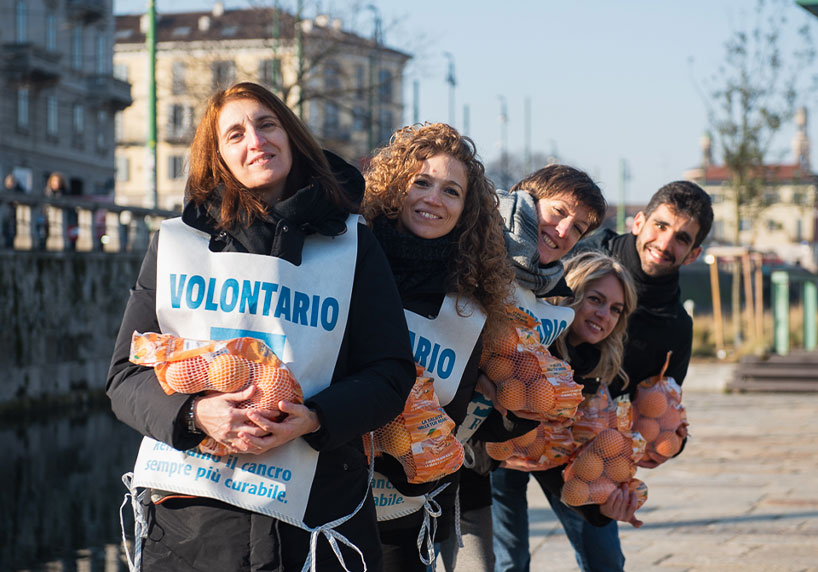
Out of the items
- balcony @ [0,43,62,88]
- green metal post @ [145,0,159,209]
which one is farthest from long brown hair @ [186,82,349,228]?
balcony @ [0,43,62,88]

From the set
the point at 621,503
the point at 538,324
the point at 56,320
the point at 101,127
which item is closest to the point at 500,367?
the point at 538,324

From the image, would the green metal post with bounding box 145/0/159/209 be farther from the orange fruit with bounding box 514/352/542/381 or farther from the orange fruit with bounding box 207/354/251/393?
the orange fruit with bounding box 207/354/251/393

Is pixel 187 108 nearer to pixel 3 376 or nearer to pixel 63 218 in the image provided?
pixel 63 218

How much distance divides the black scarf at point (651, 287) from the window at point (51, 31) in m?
47.2

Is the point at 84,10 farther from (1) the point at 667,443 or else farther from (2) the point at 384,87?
(1) the point at 667,443

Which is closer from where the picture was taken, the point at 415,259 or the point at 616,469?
the point at 415,259

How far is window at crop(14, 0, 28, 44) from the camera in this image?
45.8 metres

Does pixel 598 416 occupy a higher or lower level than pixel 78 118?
lower

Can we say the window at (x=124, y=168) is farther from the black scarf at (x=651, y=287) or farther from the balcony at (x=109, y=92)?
the black scarf at (x=651, y=287)

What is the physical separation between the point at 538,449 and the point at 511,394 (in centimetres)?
62

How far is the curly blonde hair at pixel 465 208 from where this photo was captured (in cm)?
358

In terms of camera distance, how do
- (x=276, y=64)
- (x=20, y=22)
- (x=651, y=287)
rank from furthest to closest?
(x=20, y=22), (x=276, y=64), (x=651, y=287)

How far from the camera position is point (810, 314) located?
22656mm

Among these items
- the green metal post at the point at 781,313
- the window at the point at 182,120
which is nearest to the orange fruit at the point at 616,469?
the green metal post at the point at 781,313
